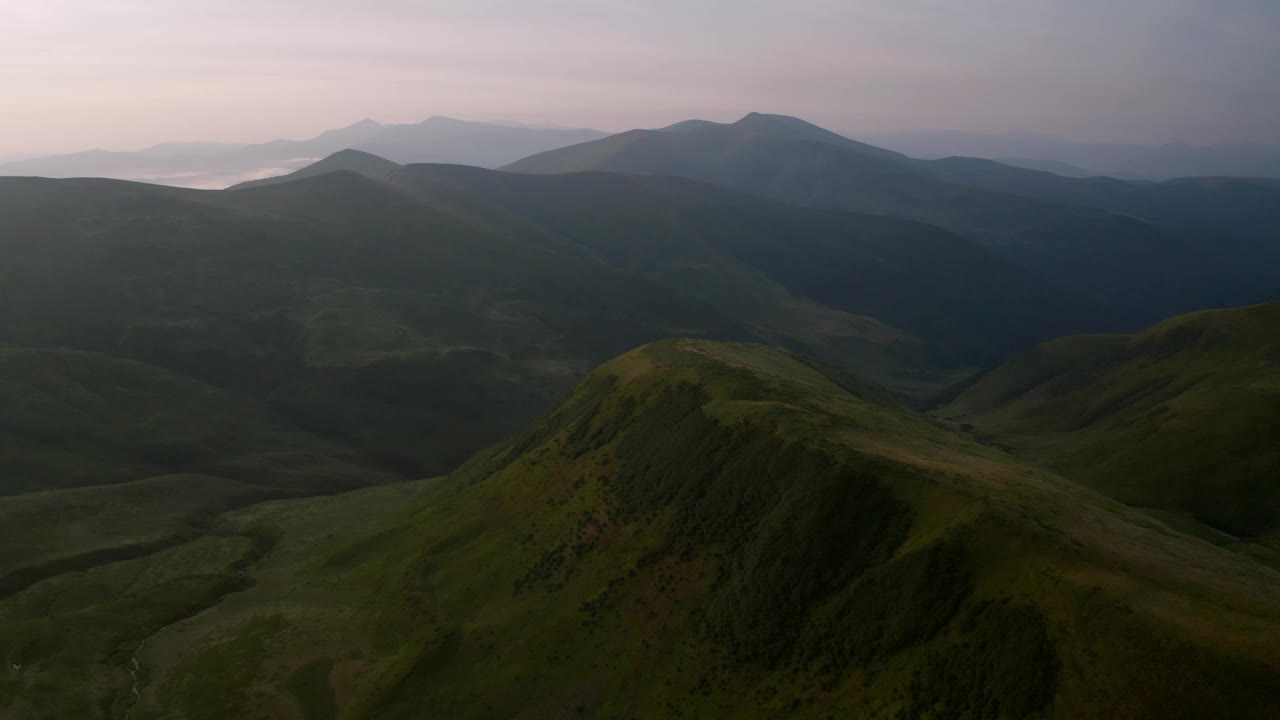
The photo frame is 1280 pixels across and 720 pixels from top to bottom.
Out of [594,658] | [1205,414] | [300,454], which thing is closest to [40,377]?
[300,454]

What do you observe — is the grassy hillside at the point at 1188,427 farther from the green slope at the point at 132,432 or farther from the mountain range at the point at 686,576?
the green slope at the point at 132,432

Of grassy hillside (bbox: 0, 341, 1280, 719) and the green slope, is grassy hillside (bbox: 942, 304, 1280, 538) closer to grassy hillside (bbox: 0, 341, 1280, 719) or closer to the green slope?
grassy hillside (bbox: 0, 341, 1280, 719)

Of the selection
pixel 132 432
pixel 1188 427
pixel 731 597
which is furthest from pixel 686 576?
pixel 132 432

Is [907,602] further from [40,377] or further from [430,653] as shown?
[40,377]

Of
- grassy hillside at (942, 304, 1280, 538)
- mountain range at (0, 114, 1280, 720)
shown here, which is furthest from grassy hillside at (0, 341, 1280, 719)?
grassy hillside at (942, 304, 1280, 538)

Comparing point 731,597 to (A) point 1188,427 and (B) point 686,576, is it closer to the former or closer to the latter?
(B) point 686,576

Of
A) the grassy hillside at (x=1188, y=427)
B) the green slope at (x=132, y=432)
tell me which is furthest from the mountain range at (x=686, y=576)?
the green slope at (x=132, y=432)
